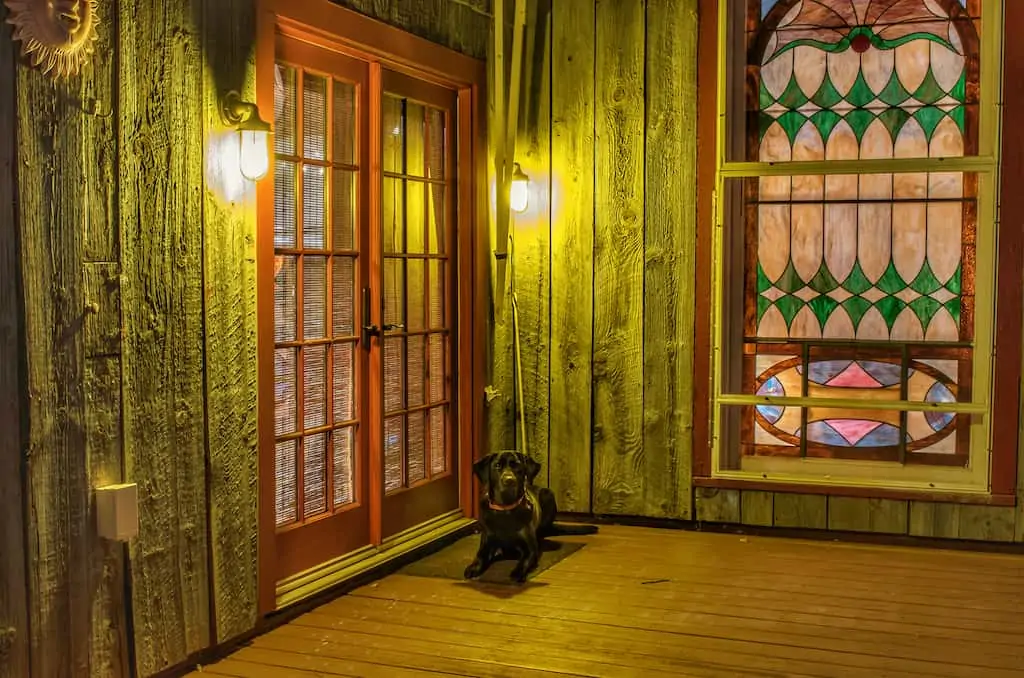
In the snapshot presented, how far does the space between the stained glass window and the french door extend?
58.4 inches

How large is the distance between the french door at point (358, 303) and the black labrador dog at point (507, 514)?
45 centimetres

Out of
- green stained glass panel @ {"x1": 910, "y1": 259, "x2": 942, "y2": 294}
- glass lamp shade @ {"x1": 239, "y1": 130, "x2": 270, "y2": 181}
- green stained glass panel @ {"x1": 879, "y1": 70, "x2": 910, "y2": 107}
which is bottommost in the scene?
green stained glass panel @ {"x1": 910, "y1": 259, "x2": 942, "y2": 294}

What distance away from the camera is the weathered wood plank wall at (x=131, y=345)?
9.96ft

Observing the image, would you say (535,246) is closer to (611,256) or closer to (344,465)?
(611,256)

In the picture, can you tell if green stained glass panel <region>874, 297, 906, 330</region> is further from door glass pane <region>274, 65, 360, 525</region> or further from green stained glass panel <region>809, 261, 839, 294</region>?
door glass pane <region>274, 65, 360, 525</region>

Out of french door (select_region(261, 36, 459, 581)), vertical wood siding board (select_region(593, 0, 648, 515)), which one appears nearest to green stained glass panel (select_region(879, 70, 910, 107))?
vertical wood siding board (select_region(593, 0, 648, 515))

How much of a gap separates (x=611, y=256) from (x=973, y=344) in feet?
5.61

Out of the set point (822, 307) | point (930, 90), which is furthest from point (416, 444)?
point (930, 90)

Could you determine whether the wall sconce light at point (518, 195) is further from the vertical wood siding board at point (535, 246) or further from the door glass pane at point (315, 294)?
the door glass pane at point (315, 294)

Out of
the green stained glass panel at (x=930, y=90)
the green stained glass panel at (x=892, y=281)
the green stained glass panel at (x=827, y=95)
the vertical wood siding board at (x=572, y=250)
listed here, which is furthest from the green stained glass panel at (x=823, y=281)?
the vertical wood siding board at (x=572, y=250)

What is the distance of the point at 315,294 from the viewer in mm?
4457

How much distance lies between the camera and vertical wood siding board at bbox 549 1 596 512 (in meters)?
5.74

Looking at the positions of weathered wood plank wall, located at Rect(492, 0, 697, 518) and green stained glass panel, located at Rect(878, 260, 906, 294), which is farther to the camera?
weathered wood plank wall, located at Rect(492, 0, 697, 518)

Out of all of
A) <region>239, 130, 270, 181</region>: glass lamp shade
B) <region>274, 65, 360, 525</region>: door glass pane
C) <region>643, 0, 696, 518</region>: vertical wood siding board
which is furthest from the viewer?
<region>643, 0, 696, 518</region>: vertical wood siding board
